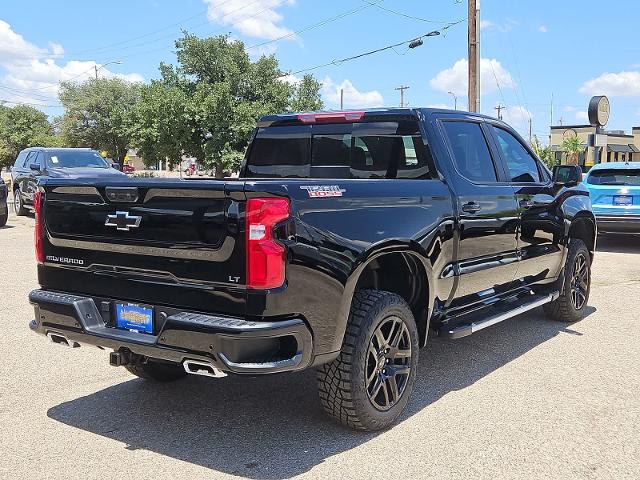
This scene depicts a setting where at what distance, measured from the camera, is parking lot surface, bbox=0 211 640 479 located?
357cm

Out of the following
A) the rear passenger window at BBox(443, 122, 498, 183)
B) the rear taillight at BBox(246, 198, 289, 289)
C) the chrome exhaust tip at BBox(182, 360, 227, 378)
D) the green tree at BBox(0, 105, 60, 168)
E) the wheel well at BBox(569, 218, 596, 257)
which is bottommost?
the chrome exhaust tip at BBox(182, 360, 227, 378)

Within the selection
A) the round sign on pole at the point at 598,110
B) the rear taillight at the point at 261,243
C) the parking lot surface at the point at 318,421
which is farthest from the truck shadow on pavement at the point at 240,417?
the round sign on pole at the point at 598,110

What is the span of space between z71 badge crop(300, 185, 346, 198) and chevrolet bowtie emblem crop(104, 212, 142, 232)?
0.95 meters

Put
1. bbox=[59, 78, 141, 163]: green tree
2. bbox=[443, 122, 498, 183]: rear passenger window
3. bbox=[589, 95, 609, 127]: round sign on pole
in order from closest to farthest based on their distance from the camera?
bbox=[443, 122, 498, 183]: rear passenger window < bbox=[589, 95, 609, 127]: round sign on pole < bbox=[59, 78, 141, 163]: green tree

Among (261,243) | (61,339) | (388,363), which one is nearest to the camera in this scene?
(261,243)

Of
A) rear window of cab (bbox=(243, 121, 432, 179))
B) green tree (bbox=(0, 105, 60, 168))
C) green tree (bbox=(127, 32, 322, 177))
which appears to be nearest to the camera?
rear window of cab (bbox=(243, 121, 432, 179))

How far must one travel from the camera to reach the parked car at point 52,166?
618 inches

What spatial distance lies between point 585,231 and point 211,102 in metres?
30.2

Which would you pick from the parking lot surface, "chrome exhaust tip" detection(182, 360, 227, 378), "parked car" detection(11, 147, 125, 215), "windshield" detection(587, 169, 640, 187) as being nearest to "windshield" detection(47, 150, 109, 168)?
"parked car" detection(11, 147, 125, 215)

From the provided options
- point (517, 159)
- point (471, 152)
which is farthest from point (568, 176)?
point (471, 152)

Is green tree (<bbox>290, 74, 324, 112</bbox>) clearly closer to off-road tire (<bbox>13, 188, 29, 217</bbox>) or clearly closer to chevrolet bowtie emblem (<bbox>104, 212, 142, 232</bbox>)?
off-road tire (<bbox>13, 188, 29, 217</bbox>)

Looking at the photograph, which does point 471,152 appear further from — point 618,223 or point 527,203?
point 618,223

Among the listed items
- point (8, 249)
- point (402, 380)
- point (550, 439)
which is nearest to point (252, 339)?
point (402, 380)

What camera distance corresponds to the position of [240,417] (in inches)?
168
